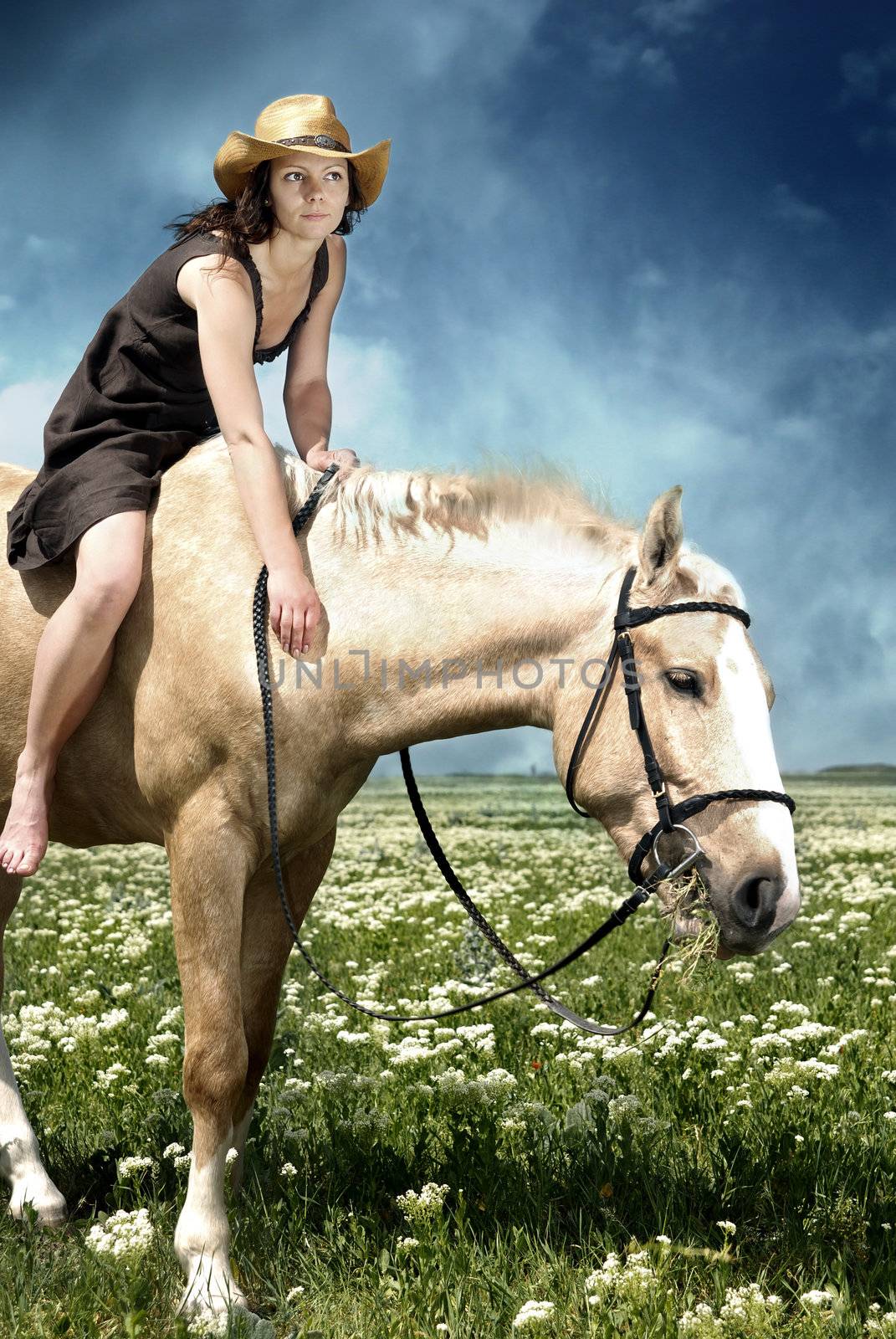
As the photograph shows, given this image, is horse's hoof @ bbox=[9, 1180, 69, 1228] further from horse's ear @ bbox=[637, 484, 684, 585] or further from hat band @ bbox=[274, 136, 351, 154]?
hat band @ bbox=[274, 136, 351, 154]

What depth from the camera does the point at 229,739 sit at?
13.1 ft

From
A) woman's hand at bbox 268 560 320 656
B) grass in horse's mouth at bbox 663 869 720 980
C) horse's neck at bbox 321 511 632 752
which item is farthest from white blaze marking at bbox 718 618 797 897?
woman's hand at bbox 268 560 320 656

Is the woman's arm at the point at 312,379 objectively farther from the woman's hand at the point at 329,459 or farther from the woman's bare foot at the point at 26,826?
the woman's bare foot at the point at 26,826

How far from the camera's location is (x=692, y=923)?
3693 mm

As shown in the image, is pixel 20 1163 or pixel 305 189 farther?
pixel 20 1163

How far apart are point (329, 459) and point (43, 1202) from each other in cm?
323

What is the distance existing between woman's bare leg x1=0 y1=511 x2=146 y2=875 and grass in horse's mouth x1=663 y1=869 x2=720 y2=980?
2225 millimetres

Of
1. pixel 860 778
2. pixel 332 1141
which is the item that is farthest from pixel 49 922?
pixel 860 778

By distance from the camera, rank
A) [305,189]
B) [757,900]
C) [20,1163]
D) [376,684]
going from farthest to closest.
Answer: [20,1163], [305,189], [376,684], [757,900]

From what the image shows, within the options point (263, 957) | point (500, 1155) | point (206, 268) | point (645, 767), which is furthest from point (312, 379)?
point (500, 1155)

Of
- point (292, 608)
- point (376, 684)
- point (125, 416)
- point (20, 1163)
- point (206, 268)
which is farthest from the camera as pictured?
point (20, 1163)

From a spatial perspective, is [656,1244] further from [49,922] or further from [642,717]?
[49,922]

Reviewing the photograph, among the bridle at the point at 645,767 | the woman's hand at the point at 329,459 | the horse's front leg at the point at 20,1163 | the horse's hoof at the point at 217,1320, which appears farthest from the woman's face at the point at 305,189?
the horse's hoof at the point at 217,1320

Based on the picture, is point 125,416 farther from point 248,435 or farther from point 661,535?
point 661,535
